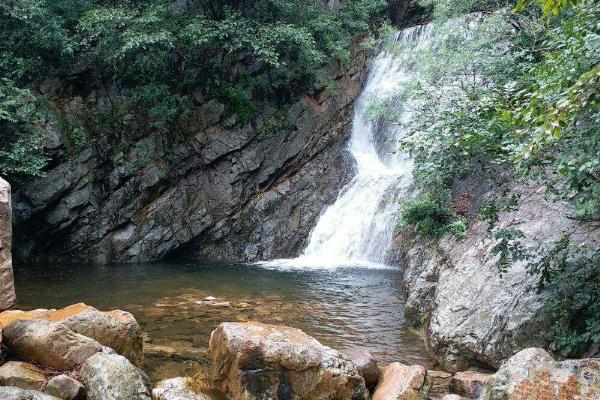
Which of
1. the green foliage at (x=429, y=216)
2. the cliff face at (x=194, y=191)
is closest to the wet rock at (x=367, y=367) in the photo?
the green foliage at (x=429, y=216)

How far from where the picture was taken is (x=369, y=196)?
17781 millimetres

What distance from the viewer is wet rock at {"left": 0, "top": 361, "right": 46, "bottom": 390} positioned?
5.29 meters

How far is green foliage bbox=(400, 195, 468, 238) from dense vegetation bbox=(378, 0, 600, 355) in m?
0.04

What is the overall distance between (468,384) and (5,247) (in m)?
5.94

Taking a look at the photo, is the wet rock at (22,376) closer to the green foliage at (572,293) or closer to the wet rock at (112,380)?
the wet rock at (112,380)

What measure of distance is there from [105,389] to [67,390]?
40 cm

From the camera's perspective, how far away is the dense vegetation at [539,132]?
4648 mm

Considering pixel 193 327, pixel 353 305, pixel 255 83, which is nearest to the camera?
pixel 193 327

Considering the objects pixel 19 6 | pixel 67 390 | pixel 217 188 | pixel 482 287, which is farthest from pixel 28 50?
pixel 482 287

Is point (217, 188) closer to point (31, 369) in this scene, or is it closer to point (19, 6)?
point (19, 6)

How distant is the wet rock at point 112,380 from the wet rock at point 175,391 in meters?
0.12

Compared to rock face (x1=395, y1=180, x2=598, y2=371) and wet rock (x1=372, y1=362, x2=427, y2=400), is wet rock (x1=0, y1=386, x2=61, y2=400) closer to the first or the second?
wet rock (x1=372, y1=362, x2=427, y2=400)

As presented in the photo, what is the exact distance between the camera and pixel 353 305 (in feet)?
35.4

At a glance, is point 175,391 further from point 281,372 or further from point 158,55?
point 158,55
